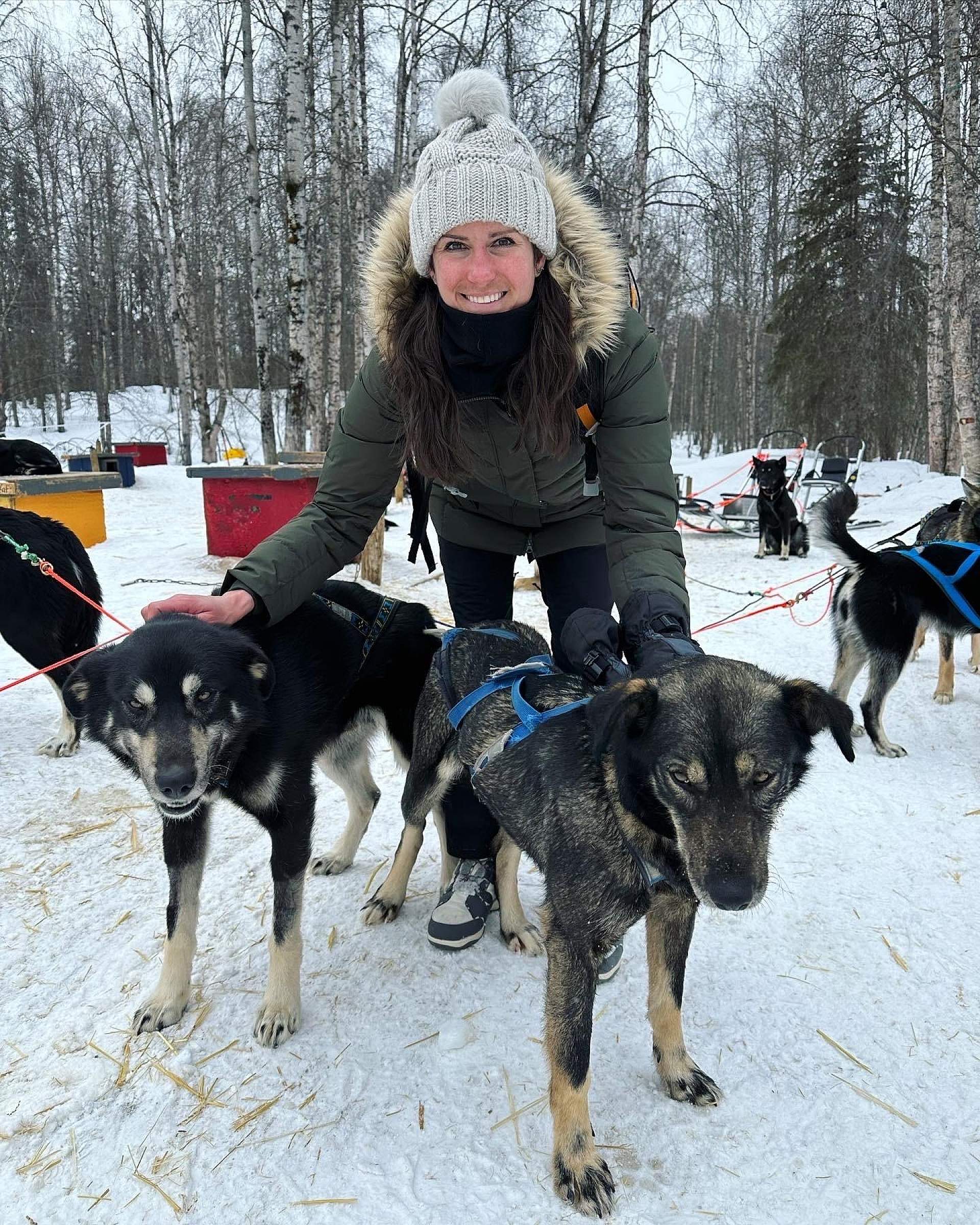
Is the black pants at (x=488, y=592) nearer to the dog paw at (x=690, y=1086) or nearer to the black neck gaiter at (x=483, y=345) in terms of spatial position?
the black neck gaiter at (x=483, y=345)

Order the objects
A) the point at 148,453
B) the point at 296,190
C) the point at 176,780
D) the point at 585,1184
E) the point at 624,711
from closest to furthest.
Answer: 1. the point at 624,711
2. the point at 585,1184
3. the point at 176,780
4. the point at 296,190
5. the point at 148,453

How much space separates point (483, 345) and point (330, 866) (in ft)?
6.68

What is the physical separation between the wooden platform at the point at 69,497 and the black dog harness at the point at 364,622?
4.51m

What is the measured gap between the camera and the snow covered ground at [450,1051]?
1708mm

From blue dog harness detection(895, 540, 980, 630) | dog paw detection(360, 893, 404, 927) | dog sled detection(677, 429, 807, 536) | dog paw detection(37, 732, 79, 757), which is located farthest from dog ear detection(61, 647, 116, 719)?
dog sled detection(677, 429, 807, 536)

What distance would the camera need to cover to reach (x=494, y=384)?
7.32ft

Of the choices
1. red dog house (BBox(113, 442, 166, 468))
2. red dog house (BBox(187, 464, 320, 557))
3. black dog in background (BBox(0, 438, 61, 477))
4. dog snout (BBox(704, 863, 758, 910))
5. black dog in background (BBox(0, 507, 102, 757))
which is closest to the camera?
dog snout (BBox(704, 863, 758, 910))

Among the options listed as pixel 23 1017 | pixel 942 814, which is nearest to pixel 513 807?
pixel 23 1017

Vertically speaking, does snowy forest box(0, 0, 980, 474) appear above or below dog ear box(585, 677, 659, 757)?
above

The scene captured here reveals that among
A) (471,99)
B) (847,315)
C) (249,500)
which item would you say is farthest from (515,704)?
(847,315)

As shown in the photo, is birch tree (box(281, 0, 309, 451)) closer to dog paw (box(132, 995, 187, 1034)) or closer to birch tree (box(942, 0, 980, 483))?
birch tree (box(942, 0, 980, 483))

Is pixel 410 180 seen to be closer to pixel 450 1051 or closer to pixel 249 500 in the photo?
pixel 249 500

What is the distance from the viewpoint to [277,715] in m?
2.22

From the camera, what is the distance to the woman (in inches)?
82.4
